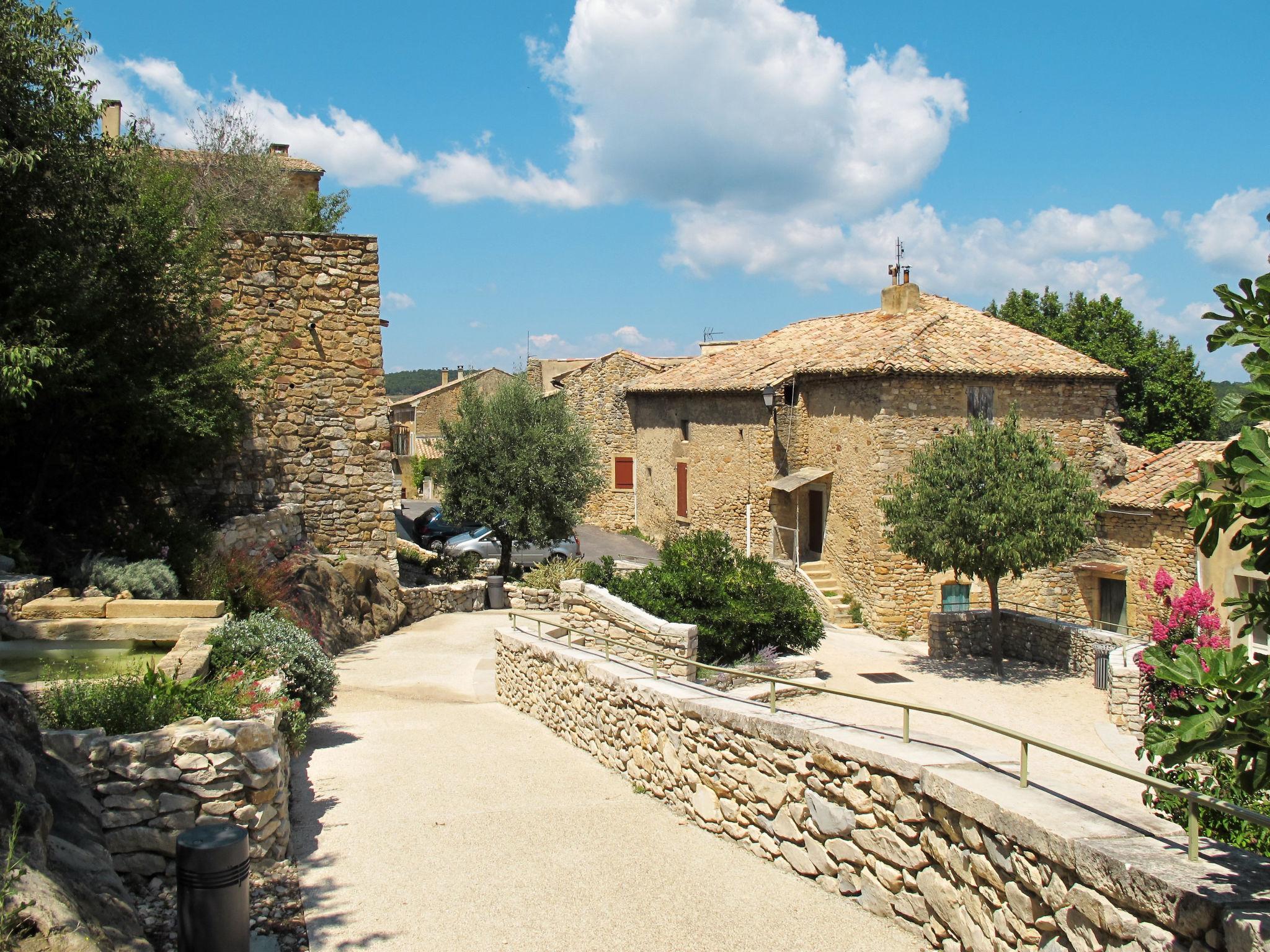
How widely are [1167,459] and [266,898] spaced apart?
1985 centimetres

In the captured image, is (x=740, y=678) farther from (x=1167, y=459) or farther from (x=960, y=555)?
(x=1167, y=459)

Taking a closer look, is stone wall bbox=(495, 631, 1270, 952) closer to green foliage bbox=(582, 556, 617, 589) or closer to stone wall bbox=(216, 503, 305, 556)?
green foliage bbox=(582, 556, 617, 589)

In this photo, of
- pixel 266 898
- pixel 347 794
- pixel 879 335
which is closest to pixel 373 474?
pixel 347 794

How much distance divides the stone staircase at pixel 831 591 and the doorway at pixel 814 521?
1340 mm

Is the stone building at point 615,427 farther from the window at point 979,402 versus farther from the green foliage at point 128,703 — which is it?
the green foliage at point 128,703

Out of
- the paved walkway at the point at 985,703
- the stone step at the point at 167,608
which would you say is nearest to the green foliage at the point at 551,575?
the paved walkway at the point at 985,703

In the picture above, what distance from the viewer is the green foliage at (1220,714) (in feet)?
9.87

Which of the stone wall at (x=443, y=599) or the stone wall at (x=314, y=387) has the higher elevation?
the stone wall at (x=314, y=387)

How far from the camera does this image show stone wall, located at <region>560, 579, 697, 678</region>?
1157 centimetres

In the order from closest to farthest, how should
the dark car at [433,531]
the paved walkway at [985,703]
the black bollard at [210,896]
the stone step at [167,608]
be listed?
the black bollard at [210,896]
the stone step at [167,608]
the paved walkway at [985,703]
the dark car at [433,531]

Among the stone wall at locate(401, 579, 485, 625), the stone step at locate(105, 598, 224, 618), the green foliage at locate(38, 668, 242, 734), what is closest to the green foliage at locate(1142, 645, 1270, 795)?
the green foliage at locate(38, 668, 242, 734)

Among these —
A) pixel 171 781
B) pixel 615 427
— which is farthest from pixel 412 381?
pixel 171 781

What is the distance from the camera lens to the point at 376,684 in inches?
480

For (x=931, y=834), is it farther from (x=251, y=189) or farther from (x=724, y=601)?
(x=251, y=189)
